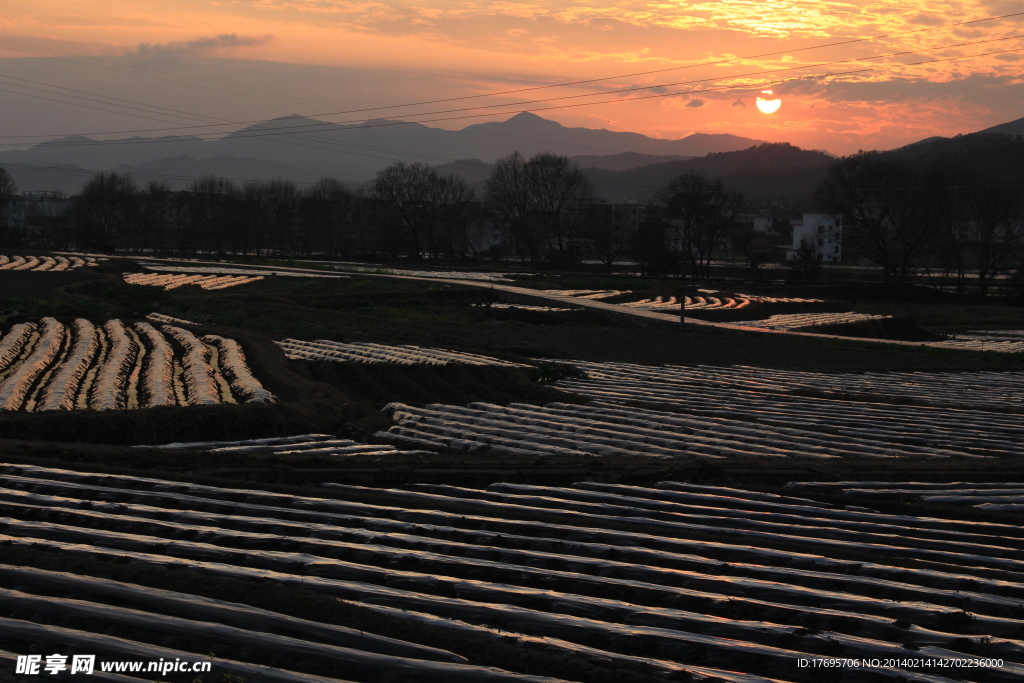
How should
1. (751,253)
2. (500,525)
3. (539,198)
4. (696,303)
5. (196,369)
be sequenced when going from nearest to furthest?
1. (500,525)
2. (196,369)
3. (696,303)
4. (751,253)
5. (539,198)

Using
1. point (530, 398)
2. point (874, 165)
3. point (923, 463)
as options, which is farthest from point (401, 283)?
point (874, 165)

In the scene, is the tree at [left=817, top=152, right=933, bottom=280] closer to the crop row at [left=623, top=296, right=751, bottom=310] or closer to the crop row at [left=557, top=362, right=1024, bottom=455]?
the crop row at [left=623, top=296, right=751, bottom=310]

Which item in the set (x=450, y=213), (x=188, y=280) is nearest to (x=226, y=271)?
(x=188, y=280)

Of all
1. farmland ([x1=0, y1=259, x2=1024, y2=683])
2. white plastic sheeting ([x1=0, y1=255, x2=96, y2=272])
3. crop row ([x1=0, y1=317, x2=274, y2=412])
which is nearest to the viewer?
farmland ([x1=0, y1=259, x2=1024, y2=683])

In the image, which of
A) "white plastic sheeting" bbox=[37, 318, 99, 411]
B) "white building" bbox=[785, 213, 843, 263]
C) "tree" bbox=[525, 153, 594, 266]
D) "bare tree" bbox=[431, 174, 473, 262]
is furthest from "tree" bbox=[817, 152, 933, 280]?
"white plastic sheeting" bbox=[37, 318, 99, 411]

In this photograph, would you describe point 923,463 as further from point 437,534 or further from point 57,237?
point 57,237

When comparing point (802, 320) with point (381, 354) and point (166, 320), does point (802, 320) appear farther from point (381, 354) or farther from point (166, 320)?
point (166, 320)
